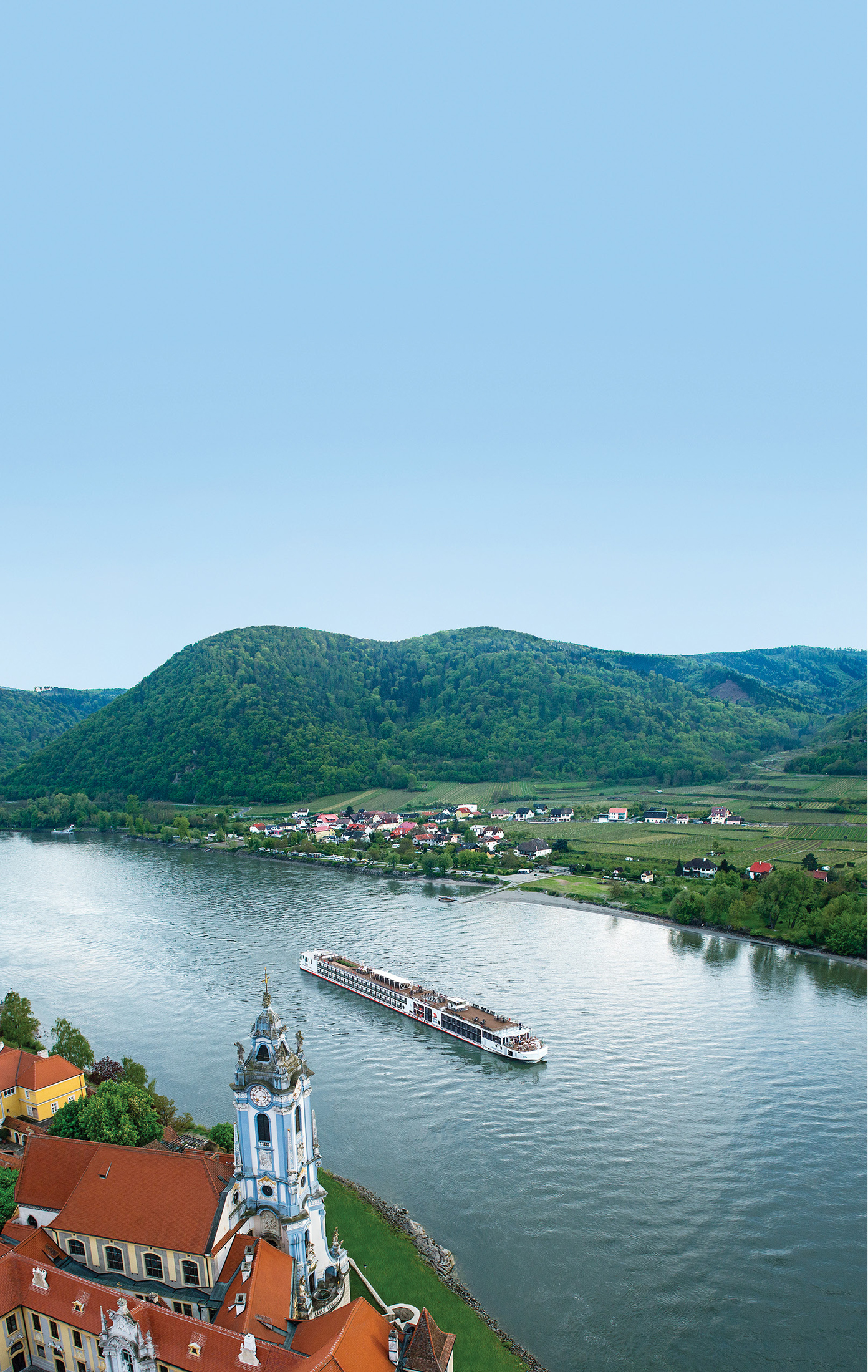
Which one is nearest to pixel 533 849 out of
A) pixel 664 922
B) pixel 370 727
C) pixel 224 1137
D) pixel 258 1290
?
pixel 664 922

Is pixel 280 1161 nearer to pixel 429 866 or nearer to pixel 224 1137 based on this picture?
pixel 224 1137

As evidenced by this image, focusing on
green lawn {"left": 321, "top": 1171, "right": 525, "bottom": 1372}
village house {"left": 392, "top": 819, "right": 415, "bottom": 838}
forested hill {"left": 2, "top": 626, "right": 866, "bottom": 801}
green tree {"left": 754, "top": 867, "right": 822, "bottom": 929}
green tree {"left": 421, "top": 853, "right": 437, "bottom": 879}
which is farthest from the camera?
forested hill {"left": 2, "top": 626, "right": 866, "bottom": 801}

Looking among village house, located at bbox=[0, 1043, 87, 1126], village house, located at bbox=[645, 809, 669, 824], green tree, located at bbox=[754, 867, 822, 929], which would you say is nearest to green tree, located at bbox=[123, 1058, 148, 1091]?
village house, located at bbox=[0, 1043, 87, 1126]

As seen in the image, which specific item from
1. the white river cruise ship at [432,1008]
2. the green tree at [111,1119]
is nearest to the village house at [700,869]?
the white river cruise ship at [432,1008]

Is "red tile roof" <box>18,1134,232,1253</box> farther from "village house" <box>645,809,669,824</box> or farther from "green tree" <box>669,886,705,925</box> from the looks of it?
"village house" <box>645,809,669,824</box>

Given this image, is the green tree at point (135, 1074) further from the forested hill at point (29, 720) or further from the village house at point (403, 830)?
the forested hill at point (29, 720)

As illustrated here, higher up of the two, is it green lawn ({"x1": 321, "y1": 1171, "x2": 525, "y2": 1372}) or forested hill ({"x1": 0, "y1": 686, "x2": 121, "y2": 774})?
forested hill ({"x1": 0, "y1": 686, "x2": 121, "y2": 774})

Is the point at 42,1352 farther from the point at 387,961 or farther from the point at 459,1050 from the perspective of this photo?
the point at 387,961
